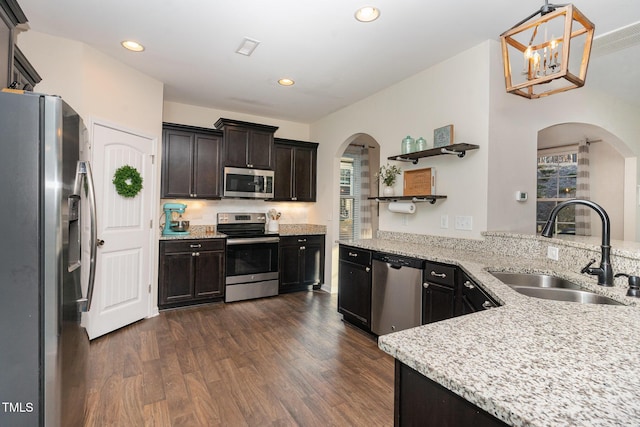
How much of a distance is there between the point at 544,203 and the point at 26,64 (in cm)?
774

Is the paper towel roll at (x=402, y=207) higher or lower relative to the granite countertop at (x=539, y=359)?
higher

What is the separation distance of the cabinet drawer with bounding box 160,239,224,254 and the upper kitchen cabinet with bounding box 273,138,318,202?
1203 millimetres

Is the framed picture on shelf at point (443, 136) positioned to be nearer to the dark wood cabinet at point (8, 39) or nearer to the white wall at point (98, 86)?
the dark wood cabinet at point (8, 39)

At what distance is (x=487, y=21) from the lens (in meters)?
2.33

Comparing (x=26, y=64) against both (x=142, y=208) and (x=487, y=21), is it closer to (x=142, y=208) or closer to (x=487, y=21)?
(x=142, y=208)

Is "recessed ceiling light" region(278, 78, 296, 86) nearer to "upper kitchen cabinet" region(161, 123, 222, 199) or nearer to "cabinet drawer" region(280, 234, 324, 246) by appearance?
"upper kitchen cabinet" region(161, 123, 222, 199)

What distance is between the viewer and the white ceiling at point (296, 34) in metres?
2.20

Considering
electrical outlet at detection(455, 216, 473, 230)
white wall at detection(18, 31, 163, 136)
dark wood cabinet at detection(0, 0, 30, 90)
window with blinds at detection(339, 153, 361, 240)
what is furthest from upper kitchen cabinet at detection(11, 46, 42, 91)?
window with blinds at detection(339, 153, 361, 240)

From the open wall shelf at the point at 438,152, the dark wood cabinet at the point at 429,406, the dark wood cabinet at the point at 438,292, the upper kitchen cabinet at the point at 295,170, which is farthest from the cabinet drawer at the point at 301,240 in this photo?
the dark wood cabinet at the point at 429,406

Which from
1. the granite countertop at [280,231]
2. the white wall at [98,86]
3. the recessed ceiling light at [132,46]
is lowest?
the granite countertop at [280,231]

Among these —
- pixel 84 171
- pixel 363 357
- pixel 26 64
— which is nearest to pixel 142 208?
pixel 26 64

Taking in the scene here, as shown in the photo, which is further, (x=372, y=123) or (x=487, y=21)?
(x=372, y=123)

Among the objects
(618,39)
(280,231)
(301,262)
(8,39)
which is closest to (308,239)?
(301,262)

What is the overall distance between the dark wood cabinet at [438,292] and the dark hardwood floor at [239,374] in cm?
56
